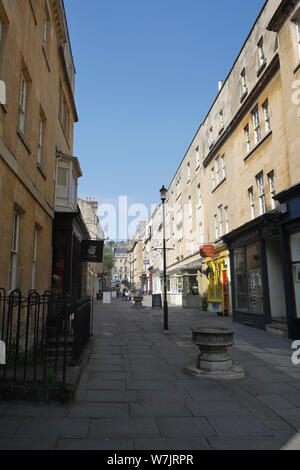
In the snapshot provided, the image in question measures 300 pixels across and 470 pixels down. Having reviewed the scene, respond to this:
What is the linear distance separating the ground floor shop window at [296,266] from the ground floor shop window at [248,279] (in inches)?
107

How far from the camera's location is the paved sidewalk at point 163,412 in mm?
3967

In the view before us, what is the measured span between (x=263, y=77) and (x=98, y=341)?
12.1 metres

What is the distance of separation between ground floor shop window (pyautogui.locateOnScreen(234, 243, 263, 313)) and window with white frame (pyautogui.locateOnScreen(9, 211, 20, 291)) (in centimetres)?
950

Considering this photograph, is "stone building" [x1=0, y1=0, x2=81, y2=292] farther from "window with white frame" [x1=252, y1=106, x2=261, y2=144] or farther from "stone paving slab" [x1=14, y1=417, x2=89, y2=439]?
"window with white frame" [x1=252, y1=106, x2=261, y2=144]

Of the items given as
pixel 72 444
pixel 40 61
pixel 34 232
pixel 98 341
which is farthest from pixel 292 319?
pixel 40 61

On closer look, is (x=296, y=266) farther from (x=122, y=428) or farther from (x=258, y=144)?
(x=122, y=428)

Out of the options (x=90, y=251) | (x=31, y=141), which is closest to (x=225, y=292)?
(x=90, y=251)

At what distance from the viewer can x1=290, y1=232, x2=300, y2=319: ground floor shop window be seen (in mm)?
11239

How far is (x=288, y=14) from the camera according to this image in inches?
480

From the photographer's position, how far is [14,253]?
333 inches
